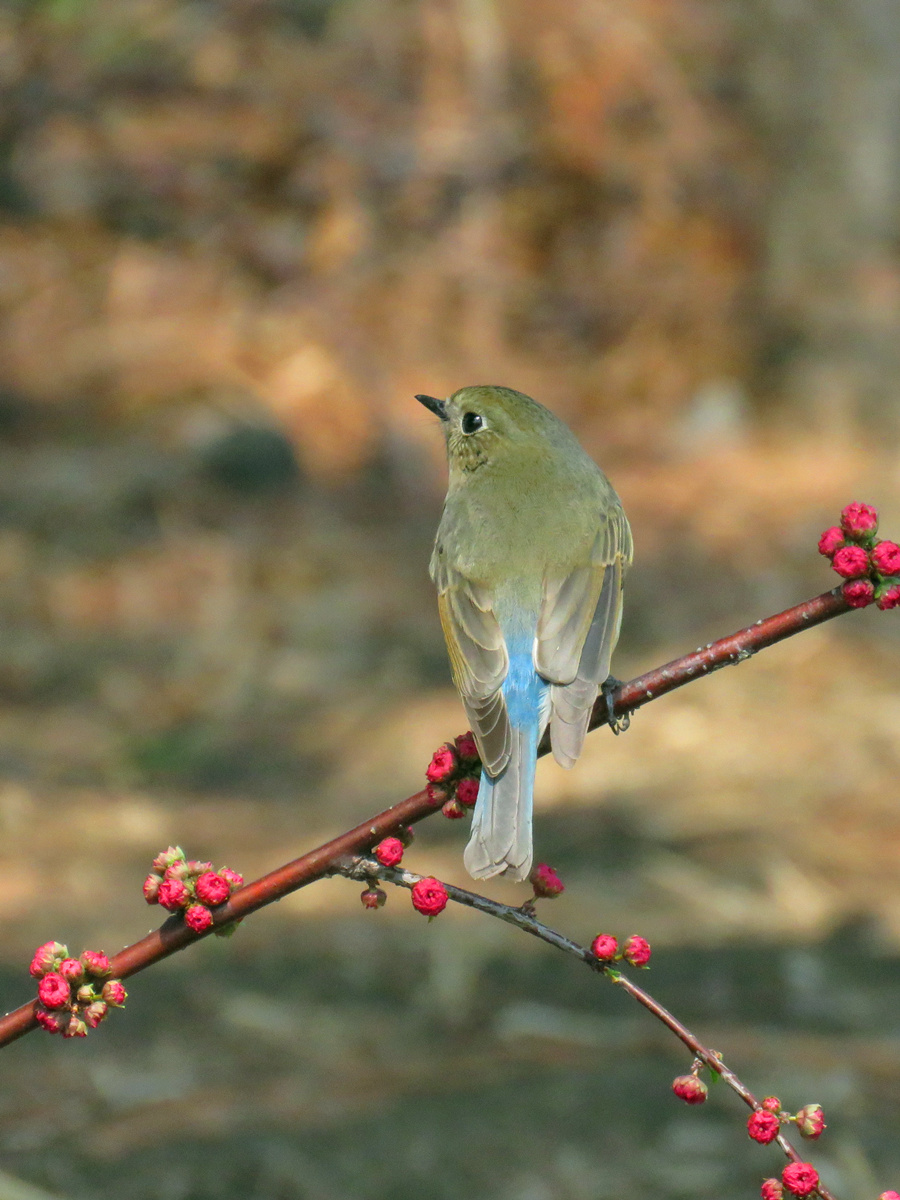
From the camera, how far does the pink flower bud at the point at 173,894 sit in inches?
76.6

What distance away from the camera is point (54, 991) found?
6.14 feet

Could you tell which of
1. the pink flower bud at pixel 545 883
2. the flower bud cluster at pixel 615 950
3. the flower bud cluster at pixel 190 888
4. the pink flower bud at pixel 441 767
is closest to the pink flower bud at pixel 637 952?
the flower bud cluster at pixel 615 950

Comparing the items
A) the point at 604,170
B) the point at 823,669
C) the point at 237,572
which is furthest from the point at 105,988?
the point at 604,170

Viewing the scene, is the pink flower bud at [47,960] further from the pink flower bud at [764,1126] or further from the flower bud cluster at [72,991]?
the pink flower bud at [764,1126]

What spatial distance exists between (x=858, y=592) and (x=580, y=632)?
121 centimetres

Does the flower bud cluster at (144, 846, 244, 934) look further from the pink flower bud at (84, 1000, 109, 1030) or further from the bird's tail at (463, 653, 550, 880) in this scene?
the bird's tail at (463, 653, 550, 880)

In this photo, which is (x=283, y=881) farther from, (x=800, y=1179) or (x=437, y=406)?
(x=437, y=406)

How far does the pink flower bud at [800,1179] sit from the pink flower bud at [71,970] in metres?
0.85

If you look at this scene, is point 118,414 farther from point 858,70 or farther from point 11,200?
point 858,70

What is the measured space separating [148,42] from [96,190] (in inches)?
41.4

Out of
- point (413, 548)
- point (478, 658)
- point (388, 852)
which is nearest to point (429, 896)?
point (388, 852)

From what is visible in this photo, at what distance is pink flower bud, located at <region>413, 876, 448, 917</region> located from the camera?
6.31ft

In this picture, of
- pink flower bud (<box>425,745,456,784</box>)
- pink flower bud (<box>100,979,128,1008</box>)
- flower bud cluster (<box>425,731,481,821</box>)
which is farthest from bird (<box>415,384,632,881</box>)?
pink flower bud (<box>100,979,128,1008</box>)

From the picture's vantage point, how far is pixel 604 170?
35.7ft
